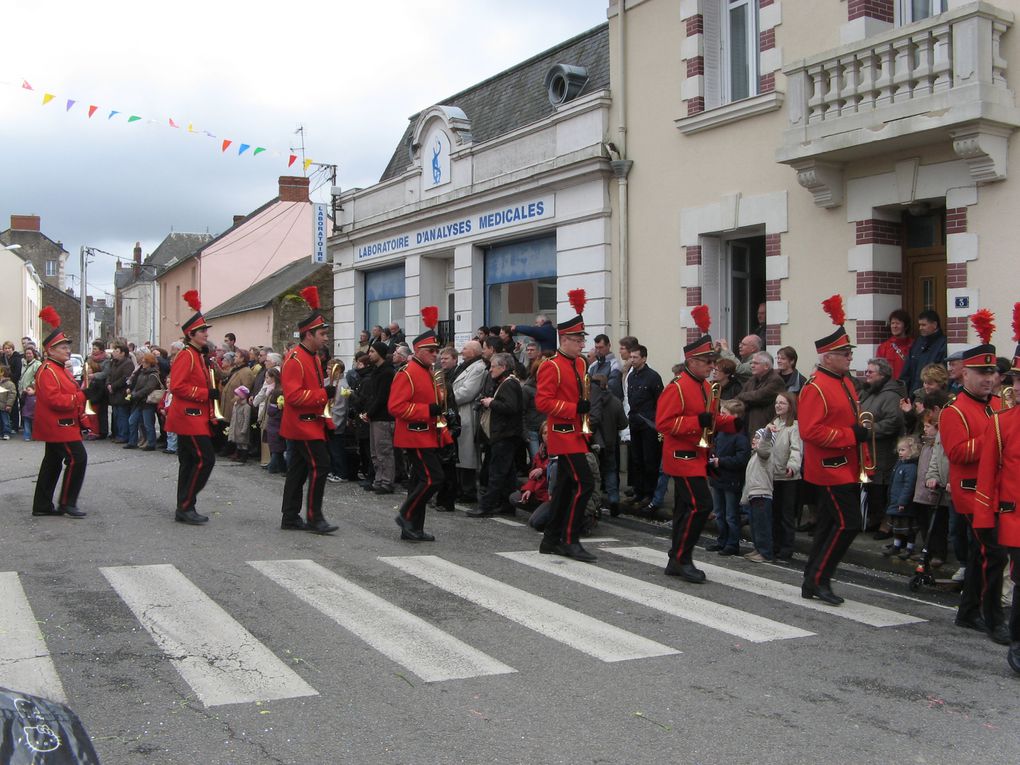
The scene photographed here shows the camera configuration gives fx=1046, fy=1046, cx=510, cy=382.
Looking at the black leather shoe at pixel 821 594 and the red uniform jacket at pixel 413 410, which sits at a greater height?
the red uniform jacket at pixel 413 410

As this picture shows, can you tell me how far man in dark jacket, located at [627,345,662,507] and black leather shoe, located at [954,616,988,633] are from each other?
5156 millimetres

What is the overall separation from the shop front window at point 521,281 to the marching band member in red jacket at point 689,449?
31.1 ft

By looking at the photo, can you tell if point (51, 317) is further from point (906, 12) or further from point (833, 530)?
point (906, 12)

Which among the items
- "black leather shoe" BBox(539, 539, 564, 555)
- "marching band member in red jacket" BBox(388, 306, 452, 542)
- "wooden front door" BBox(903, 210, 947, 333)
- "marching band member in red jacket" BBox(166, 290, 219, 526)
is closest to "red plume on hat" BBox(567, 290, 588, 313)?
"marching band member in red jacket" BBox(388, 306, 452, 542)

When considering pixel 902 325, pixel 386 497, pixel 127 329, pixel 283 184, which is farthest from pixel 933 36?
pixel 127 329

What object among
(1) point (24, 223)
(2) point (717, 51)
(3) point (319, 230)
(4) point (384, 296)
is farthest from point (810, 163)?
(1) point (24, 223)

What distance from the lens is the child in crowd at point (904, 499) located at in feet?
29.6

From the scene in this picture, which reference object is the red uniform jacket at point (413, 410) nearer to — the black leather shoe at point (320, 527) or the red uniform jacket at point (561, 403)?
the black leather shoe at point (320, 527)

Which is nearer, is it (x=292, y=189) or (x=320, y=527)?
(x=320, y=527)

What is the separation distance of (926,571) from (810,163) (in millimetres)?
5660

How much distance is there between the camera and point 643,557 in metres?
9.41

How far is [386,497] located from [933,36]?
8014 mm

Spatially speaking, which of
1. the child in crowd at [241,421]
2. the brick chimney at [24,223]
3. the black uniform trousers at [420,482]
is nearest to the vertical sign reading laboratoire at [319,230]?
the child in crowd at [241,421]

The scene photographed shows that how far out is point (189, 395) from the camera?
10.4m
